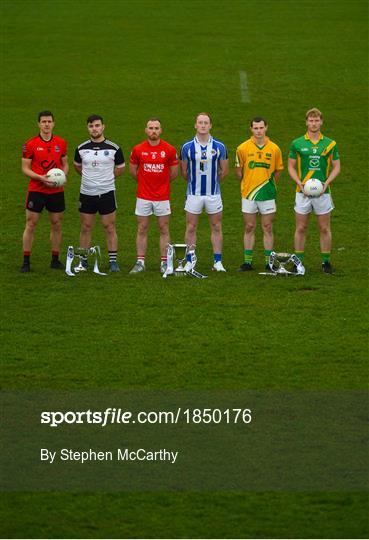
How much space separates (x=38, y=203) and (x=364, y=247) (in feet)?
17.5

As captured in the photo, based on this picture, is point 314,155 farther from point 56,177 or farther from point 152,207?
point 56,177

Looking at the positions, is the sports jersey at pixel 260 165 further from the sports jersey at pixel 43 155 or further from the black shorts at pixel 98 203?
the sports jersey at pixel 43 155

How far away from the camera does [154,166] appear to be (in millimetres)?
19000

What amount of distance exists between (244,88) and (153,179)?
13.6 metres

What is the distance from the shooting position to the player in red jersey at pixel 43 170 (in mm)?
18891

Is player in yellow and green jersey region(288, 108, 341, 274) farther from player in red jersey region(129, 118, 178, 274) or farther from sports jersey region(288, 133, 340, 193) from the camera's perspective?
player in red jersey region(129, 118, 178, 274)

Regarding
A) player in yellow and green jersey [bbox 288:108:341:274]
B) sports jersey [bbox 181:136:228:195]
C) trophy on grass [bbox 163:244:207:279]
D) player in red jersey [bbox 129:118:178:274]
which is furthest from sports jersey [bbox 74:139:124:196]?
player in yellow and green jersey [bbox 288:108:341:274]

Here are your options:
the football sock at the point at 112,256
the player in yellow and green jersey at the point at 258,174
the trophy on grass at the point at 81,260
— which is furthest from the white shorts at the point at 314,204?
the trophy on grass at the point at 81,260

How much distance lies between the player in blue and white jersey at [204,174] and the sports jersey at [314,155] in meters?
1.07

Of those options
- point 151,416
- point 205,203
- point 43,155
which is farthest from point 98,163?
point 151,416

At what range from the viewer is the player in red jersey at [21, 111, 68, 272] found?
744 inches

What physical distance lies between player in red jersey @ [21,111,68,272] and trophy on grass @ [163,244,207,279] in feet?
5.45

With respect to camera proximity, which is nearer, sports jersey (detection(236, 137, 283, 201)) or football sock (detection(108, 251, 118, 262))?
sports jersey (detection(236, 137, 283, 201))

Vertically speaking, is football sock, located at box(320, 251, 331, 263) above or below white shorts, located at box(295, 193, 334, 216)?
below
